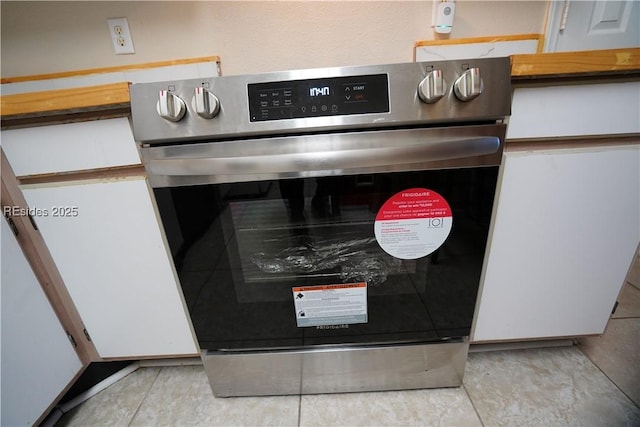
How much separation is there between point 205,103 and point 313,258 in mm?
382

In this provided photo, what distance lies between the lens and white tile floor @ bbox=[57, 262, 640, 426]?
2.28 ft

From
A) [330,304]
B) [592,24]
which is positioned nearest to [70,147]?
[330,304]

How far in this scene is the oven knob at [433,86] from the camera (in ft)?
1.53

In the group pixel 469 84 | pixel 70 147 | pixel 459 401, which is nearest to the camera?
pixel 469 84

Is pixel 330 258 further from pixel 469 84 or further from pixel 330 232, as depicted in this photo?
pixel 469 84

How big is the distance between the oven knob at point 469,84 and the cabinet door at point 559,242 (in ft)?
0.63

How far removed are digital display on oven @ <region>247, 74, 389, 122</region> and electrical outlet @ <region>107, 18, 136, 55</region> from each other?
32.7 inches

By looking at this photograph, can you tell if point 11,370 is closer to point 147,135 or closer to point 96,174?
point 96,174

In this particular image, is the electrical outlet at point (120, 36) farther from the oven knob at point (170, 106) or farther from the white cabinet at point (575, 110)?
the white cabinet at point (575, 110)

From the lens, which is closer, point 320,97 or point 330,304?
point 320,97

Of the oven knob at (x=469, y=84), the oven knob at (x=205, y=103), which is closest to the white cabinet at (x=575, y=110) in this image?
the oven knob at (x=469, y=84)

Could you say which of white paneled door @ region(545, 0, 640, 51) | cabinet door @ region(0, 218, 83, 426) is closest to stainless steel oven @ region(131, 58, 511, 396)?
cabinet door @ region(0, 218, 83, 426)

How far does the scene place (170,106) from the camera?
0.48 metres

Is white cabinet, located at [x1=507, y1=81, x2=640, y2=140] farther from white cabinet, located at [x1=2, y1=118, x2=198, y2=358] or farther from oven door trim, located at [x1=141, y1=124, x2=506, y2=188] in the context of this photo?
white cabinet, located at [x1=2, y1=118, x2=198, y2=358]
